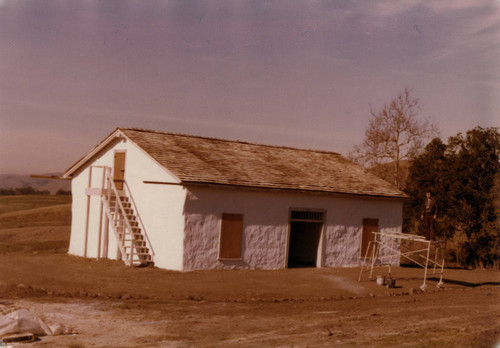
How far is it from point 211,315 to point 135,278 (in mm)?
5562

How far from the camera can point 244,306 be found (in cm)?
1509

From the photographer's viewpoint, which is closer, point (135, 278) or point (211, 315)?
point (211, 315)

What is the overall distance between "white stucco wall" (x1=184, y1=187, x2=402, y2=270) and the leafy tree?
4.91 meters

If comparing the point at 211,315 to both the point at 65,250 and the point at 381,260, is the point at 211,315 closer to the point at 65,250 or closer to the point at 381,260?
the point at 381,260

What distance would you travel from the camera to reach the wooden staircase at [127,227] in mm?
20750

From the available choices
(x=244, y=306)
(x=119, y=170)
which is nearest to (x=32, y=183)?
(x=119, y=170)

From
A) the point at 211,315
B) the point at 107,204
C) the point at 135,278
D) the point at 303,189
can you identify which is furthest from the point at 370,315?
the point at 107,204

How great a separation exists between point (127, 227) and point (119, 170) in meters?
3.05

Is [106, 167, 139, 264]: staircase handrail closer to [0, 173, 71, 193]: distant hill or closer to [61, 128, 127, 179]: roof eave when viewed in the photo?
[61, 128, 127, 179]: roof eave

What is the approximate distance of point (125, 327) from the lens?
11.7 meters

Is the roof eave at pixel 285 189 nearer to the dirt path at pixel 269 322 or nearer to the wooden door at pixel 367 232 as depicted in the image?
the wooden door at pixel 367 232

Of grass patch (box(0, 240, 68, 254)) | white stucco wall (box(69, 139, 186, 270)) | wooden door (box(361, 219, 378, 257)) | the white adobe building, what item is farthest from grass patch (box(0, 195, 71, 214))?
wooden door (box(361, 219, 378, 257))

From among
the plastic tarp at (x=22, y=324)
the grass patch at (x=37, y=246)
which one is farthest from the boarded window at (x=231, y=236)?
the grass patch at (x=37, y=246)

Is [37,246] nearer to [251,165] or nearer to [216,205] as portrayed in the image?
[251,165]
